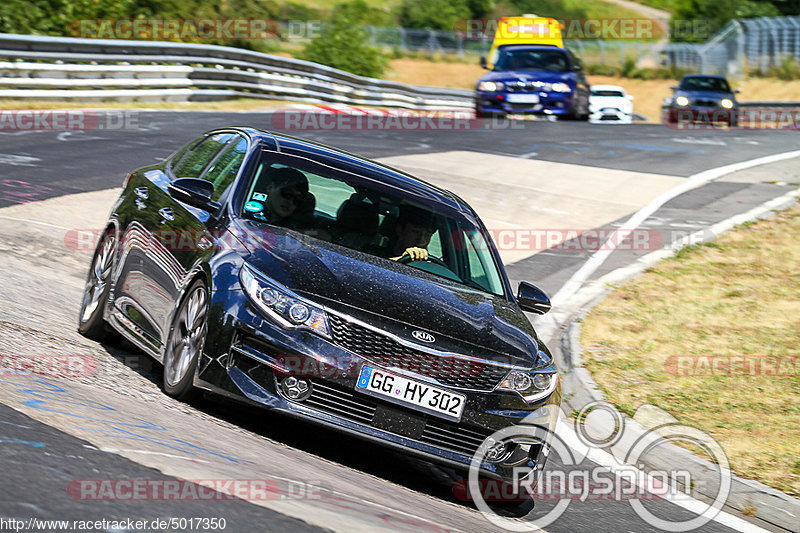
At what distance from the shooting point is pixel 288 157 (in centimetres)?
684

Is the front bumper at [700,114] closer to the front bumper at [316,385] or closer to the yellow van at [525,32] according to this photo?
the yellow van at [525,32]

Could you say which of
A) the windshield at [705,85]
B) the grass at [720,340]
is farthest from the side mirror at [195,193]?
the windshield at [705,85]

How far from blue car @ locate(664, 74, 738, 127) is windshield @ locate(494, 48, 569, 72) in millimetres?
5275

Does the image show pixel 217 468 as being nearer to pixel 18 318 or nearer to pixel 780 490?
pixel 18 318

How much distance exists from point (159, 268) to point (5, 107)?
14.7 meters

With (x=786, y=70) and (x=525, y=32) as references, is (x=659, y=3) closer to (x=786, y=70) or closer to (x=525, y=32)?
(x=786, y=70)

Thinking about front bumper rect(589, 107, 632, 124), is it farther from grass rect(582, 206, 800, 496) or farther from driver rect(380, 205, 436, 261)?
driver rect(380, 205, 436, 261)

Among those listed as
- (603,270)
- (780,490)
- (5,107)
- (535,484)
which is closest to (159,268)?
(535,484)

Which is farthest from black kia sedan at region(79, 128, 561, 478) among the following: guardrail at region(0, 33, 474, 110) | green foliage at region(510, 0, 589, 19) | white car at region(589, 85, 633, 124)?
green foliage at region(510, 0, 589, 19)

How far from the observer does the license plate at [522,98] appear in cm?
2681

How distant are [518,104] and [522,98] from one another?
0.17m

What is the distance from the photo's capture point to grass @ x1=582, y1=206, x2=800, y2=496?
7625mm

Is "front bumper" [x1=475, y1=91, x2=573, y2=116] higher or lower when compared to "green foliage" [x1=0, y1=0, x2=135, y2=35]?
lower

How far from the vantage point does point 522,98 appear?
2686cm
